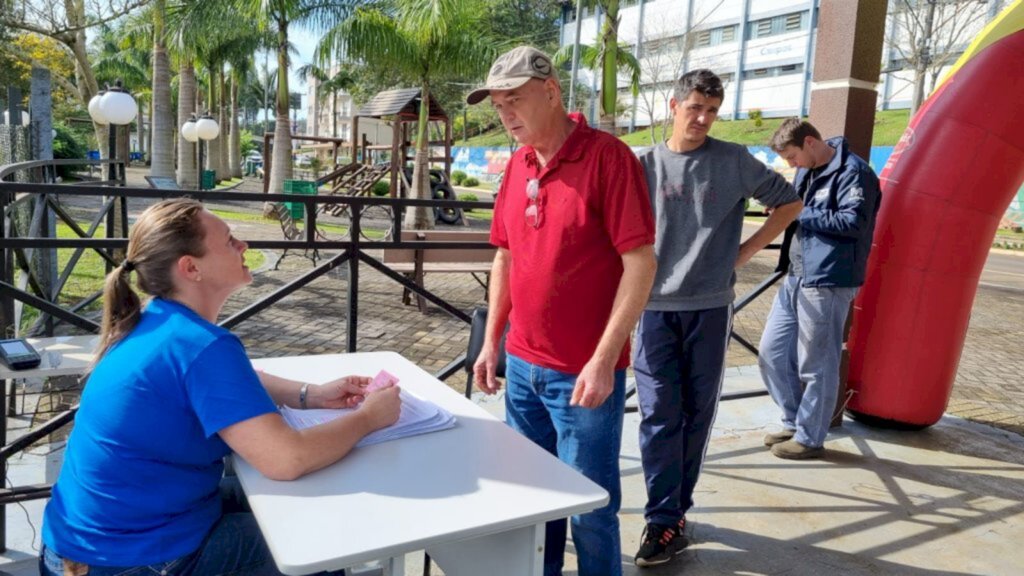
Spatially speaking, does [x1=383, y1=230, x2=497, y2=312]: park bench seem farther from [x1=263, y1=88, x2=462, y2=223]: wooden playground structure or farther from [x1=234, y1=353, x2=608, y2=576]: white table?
[x1=263, y1=88, x2=462, y2=223]: wooden playground structure

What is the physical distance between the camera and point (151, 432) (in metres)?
1.53

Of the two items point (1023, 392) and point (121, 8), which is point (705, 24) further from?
point (1023, 392)

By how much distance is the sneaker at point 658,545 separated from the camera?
9.42 feet

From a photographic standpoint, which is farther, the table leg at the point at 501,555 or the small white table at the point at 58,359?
the small white table at the point at 58,359

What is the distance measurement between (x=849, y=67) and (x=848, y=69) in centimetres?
1

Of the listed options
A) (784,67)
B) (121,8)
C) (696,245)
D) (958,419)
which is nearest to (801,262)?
(696,245)

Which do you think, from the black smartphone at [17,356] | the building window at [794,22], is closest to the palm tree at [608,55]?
the black smartphone at [17,356]

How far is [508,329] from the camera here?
8.61 feet

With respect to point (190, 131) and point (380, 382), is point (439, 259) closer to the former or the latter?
point (380, 382)

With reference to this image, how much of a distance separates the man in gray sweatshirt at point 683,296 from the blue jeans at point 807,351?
3.98 ft

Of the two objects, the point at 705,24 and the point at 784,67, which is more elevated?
the point at 705,24

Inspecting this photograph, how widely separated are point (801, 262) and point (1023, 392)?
351 centimetres

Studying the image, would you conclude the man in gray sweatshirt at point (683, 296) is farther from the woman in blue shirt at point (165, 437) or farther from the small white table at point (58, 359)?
the small white table at point (58, 359)

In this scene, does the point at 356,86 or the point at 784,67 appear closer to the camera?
the point at 784,67
